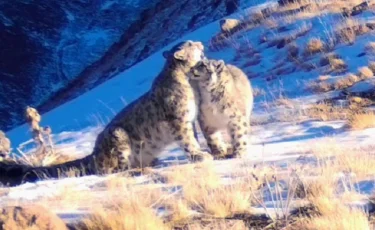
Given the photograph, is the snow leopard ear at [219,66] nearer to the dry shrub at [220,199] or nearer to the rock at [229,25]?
the dry shrub at [220,199]

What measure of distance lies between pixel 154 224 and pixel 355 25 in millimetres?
11457

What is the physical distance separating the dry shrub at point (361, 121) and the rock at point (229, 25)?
10529 millimetres

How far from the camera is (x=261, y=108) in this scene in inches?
534

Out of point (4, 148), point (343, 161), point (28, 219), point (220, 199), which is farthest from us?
point (4, 148)

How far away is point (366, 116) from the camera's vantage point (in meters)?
10.3

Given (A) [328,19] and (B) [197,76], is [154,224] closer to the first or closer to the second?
(B) [197,76]

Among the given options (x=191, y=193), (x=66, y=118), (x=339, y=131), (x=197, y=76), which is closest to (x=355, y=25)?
(x=66, y=118)

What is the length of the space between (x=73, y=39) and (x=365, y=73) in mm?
24393

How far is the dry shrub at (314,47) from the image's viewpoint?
1633 centimetres

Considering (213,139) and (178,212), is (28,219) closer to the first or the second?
(178,212)

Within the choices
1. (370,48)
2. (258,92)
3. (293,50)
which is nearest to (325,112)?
(258,92)

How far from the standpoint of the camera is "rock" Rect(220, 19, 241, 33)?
20969 millimetres

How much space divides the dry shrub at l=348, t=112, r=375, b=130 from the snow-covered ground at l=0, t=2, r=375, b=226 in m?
0.11

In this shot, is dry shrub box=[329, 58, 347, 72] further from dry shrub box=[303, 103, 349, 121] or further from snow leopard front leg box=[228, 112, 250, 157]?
snow leopard front leg box=[228, 112, 250, 157]
